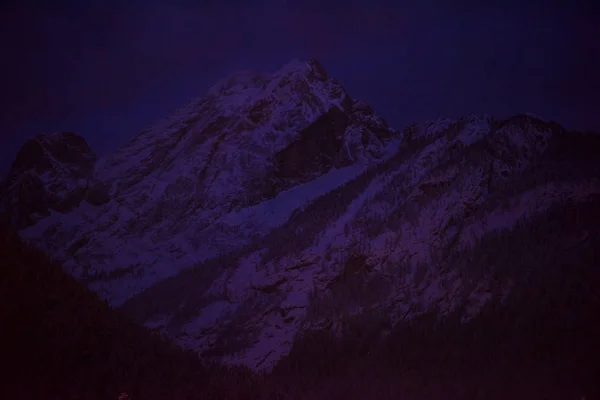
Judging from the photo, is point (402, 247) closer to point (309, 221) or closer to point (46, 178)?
point (309, 221)

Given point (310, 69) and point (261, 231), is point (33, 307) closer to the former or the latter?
point (261, 231)

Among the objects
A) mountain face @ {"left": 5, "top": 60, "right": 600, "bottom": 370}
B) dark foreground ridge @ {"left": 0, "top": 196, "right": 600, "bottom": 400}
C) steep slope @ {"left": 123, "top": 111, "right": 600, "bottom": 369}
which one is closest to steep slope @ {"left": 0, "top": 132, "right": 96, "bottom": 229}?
mountain face @ {"left": 5, "top": 60, "right": 600, "bottom": 370}

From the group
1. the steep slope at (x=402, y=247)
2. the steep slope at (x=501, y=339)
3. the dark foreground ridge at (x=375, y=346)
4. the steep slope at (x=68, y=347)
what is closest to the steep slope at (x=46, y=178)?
the steep slope at (x=402, y=247)

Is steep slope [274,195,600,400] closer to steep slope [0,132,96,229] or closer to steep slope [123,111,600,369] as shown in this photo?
steep slope [123,111,600,369]

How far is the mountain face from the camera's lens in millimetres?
41250

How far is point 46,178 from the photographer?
131625 millimetres

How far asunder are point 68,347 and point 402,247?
35.4m

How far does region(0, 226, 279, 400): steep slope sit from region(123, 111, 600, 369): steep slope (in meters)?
24.5

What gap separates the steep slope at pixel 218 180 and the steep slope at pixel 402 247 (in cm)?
2528

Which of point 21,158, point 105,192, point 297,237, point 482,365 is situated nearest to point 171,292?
point 297,237

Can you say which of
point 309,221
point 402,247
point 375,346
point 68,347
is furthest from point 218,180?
point 68,347

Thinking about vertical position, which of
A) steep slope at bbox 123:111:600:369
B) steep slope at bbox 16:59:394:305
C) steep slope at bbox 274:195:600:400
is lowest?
steep slope at bbox 274:195:600:400

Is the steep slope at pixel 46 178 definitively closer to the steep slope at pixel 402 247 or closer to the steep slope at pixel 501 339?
the steep slope at pixel 402 247

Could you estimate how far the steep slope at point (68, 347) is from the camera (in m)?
12.7
